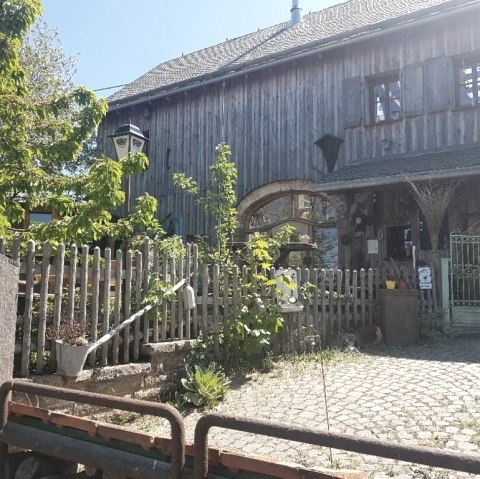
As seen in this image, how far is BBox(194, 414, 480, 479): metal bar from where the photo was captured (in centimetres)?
132

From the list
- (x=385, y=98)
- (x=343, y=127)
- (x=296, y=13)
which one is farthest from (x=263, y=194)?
(x=296, y=13)

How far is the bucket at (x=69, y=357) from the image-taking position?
4109mm

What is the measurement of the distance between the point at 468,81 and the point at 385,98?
6.03ft

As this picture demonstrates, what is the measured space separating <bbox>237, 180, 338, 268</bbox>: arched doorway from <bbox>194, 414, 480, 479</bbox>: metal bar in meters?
9.59

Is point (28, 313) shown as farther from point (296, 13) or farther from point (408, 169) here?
point (296, 13)

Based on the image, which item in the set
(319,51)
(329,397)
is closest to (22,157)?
(329,397)

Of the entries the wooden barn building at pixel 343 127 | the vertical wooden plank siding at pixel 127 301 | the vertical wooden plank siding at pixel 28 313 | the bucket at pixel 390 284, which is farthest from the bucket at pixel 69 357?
the wooden barn building at pixel 343 127

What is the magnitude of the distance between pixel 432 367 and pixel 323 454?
3.03 meters

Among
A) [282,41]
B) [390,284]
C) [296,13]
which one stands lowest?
[390,284]

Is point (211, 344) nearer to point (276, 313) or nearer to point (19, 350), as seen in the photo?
point (276, 313)

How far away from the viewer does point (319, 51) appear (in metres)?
11.8

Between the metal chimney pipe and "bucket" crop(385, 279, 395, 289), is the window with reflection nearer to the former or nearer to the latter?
"bucket" crop(385, 279, 395, 289)

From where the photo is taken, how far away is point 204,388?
4766mm

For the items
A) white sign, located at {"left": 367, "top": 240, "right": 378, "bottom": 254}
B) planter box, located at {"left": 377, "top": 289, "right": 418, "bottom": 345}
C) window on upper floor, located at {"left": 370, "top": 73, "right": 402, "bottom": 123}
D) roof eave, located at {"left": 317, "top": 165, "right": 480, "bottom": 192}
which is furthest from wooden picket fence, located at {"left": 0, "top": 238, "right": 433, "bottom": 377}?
window on upper floor, located at {"left": 370, "top": 73, "right": 402, "bottom": 123}
